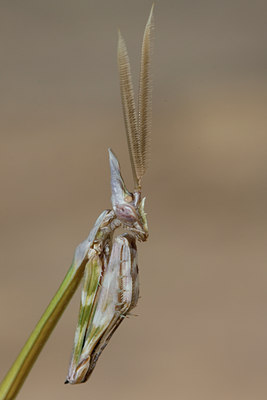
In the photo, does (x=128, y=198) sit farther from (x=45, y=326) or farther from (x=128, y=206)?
(x=45, y=326)

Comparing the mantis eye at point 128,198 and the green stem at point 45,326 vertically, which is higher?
the mantis eye at point 128,198

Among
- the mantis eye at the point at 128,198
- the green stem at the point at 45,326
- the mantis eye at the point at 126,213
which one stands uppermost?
the mantis eye at the point at 128,198

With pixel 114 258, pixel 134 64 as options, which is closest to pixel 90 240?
pixel 114 258

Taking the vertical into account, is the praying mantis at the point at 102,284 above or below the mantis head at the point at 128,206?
below

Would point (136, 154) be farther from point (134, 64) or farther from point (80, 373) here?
point (134, 64)
